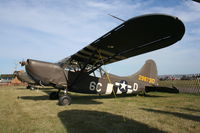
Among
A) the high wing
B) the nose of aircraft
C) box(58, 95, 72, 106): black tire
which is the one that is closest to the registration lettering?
the high wing

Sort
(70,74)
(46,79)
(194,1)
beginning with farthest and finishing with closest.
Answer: (70,74) < (46,79) < (194,1)

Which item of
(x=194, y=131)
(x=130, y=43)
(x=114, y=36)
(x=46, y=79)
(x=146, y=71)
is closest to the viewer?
(x=194, y=131)

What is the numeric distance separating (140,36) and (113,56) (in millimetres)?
1863

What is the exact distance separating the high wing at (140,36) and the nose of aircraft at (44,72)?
497 millimetres

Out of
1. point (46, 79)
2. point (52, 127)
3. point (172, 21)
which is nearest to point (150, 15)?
point (172, 21)

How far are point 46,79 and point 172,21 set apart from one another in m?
5.51

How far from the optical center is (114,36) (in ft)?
17.8

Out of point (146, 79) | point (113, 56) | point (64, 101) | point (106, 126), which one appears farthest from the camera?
point (146, 79)

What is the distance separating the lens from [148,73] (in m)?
10.8

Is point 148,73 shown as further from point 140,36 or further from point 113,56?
point 140,36

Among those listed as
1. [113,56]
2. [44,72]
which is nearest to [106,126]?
[113,56]

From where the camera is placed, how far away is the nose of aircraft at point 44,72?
6.69m

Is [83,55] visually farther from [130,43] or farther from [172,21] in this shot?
[172,21]

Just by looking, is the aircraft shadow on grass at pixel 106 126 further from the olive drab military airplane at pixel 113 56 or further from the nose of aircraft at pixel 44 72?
the nose of aircraft at pixel 44 72
